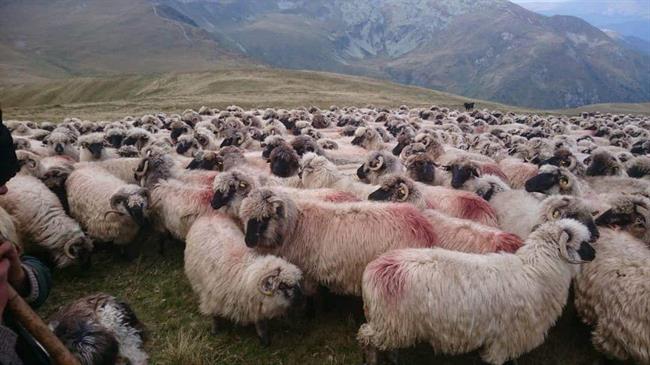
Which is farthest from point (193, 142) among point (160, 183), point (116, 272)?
point (116, 272)

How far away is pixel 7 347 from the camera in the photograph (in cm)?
215

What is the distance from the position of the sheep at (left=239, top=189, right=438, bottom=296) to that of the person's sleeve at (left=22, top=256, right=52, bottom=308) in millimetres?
2861

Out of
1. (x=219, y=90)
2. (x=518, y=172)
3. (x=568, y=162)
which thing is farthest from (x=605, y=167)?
(x=219, y=90)

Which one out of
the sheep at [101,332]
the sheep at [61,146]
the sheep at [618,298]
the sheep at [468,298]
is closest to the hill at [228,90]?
the sheep at [61,146]

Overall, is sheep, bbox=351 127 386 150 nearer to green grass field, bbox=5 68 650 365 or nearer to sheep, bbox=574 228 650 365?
green grass field, bbox=5 68 650 365

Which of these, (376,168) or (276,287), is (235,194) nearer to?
(276,287)

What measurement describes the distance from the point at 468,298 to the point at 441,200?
2.96 meters

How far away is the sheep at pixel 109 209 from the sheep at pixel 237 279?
1.59 meters

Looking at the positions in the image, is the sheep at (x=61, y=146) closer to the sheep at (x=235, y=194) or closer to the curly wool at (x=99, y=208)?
the curly wool at (x=99, y=208)

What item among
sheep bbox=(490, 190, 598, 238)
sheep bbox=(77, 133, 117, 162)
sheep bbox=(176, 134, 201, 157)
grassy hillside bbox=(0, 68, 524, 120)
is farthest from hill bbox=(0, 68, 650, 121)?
sheep bbox=(490, 190, 598, 238)

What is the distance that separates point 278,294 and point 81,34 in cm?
22567

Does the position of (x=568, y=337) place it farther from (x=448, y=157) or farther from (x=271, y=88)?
(x=271, y=88)

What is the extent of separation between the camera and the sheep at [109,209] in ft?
23.8

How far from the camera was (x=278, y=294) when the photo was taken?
16.8 feet
